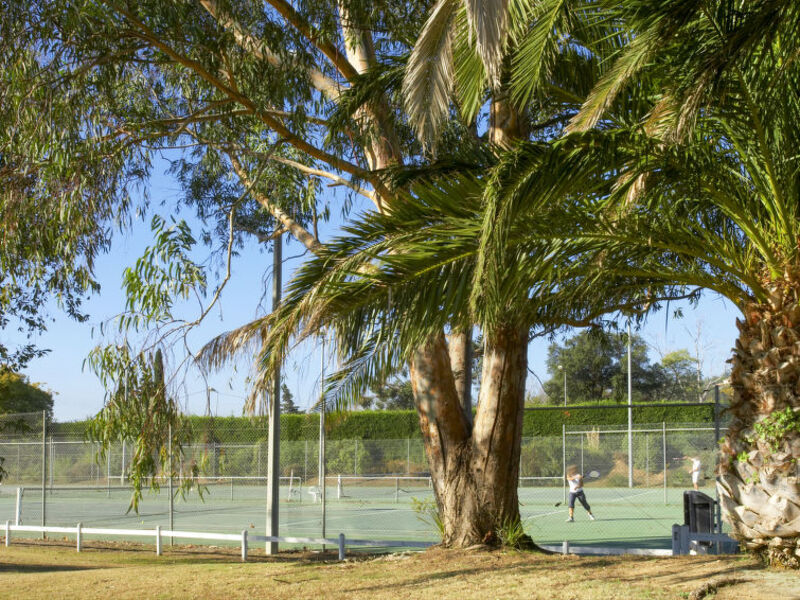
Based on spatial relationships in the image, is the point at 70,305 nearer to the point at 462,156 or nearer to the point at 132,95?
the point at 132,95

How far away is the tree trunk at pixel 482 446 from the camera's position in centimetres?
1077

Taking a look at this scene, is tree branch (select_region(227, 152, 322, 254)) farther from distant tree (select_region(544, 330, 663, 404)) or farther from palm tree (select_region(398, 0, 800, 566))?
distant tree (select_region(544, 330, 663, 404))

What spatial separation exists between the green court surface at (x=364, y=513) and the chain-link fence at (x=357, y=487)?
50mm

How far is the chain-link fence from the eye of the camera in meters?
19.8

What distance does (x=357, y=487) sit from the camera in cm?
2900

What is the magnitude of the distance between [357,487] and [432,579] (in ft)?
65.5

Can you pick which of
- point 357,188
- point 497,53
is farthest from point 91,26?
point 497,53

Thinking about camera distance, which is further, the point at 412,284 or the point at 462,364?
the point at 462,364

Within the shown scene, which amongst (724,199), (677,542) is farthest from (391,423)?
(724,199)

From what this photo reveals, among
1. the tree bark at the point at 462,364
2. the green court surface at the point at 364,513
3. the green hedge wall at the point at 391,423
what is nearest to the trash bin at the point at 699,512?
the green court surface at the point at 364,513

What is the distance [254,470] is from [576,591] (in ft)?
72.9

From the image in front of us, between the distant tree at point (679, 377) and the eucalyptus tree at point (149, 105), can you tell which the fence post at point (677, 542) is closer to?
the eucalyptus tree at point (149, 105)

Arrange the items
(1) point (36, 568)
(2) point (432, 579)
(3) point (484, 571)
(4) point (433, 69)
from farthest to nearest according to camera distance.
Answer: (1) point (36, 568) → (3) point (484, 571) → (2) point (432, 579) → (4) point (433, 69)

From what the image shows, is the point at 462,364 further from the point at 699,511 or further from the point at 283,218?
the point at 699,511
